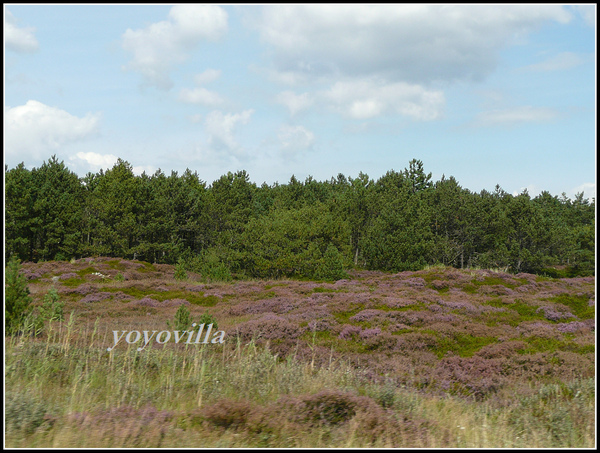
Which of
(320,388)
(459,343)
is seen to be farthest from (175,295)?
(320,388)

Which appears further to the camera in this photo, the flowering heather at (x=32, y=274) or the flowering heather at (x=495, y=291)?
the flowering heather at (x=32, y=274)

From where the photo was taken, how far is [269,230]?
122 ft

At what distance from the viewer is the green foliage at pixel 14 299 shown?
798cm

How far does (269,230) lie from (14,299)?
95.2 feet

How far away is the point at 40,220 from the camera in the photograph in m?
38.9

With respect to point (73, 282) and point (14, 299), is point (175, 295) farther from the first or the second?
point (14, 299)

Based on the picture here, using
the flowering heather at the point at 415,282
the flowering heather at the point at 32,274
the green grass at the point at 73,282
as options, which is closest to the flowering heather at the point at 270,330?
the flowering heather at the point at 415,282

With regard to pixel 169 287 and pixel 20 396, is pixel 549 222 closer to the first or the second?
pixel 169 287

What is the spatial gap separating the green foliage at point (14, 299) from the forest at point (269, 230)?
21402 mm

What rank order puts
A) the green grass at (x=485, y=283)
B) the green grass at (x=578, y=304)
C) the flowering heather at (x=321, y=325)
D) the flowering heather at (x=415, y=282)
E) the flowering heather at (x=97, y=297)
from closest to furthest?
the flowering heather at (x=321, y=325) → the green grass at (x=578, y=304) → the flowering heather at (x=97, y=297) → the green grass at (x=485, y=283) → the flowering heather at (x=415, y=282)

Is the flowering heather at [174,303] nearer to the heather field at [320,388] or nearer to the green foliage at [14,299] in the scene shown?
the heather field at [320,388]

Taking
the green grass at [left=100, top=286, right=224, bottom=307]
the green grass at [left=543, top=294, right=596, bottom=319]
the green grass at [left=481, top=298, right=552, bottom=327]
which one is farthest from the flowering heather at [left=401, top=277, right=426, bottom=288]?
the green grass at [left=100, top=286, right=224, bottom=307]

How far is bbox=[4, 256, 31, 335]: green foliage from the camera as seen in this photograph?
7977mm

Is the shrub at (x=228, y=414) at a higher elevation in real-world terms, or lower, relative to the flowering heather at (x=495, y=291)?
higher
